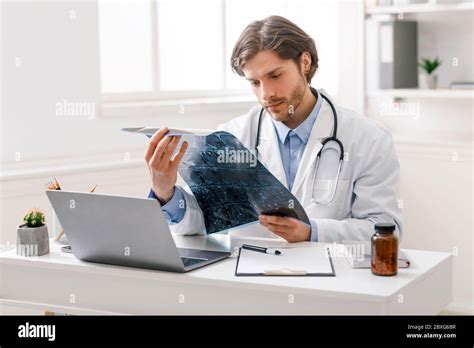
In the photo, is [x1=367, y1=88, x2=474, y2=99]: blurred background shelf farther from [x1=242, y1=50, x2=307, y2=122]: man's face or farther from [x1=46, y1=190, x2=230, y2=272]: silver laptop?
[x1=46, y1=190, x2=230, y2=272]: silver laptop

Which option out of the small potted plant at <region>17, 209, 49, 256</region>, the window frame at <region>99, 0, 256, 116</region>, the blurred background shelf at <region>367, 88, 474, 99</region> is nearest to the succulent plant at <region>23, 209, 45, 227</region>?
the small potted plant at <region>17, 209, 49, 256</region>

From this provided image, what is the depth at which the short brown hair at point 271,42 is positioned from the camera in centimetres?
259

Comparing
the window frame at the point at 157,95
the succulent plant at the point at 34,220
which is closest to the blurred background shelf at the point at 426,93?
the window frame at the point at 157,95

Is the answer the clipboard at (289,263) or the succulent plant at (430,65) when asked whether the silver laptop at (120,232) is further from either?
the succulent plant at (430,65)

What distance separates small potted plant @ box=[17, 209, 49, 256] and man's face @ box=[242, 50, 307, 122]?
812 millimetres

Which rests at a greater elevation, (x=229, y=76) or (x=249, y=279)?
(x=229, y=76)

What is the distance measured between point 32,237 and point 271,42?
974 mm

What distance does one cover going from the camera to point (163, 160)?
2227mm

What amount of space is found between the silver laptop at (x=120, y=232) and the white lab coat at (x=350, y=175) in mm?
390

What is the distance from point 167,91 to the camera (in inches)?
163
